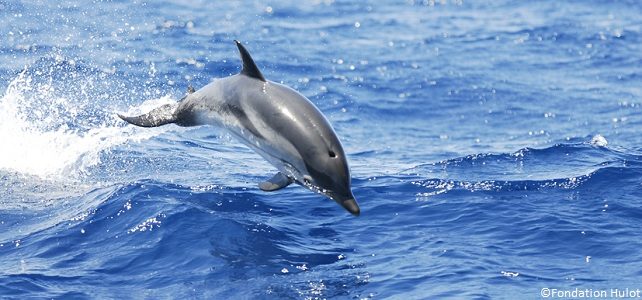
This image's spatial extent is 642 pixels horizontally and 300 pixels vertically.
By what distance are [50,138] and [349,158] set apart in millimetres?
4191

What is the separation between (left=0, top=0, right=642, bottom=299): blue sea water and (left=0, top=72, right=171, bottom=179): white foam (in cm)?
4

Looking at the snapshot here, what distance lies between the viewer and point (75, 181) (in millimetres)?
11633

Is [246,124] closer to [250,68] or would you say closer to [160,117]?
[250,68]

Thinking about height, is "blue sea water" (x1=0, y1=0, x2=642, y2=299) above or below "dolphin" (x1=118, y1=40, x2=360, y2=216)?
below

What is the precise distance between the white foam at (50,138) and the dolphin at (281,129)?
3.97m

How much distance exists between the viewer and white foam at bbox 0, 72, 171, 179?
39.7ft

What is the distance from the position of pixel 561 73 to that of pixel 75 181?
11.6 m

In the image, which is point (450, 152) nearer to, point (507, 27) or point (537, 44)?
point (537, 44)

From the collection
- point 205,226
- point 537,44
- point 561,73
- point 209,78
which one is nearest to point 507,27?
point 537,44

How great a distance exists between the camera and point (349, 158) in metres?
14.0

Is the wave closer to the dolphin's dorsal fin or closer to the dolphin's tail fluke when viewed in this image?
the dolphin's tail fluke

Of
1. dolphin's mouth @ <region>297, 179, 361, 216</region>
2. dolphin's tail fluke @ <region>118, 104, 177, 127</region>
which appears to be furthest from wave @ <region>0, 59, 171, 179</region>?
dolphin's mouth @ <region>297, 179, 361, 216</region>

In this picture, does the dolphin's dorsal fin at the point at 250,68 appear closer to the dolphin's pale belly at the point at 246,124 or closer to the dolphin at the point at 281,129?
the dolphin at the point at 281,129

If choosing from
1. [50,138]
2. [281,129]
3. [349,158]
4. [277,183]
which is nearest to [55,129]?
[50,138]
